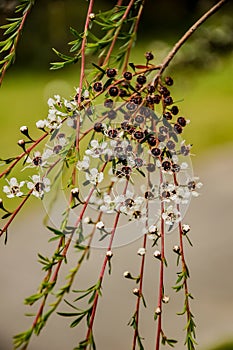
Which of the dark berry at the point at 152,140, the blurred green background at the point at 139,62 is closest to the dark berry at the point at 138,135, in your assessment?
the dark berry at the point at 152,140

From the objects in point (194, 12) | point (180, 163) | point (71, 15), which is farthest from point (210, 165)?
point (180, 163)

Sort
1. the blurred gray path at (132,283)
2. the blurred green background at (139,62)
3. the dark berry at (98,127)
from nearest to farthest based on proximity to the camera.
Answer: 1. the dark berry at (98,127)
2. the blurred gray path at (132,283)
3. the blurred green background at (139,62)

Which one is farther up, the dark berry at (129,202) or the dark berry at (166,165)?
the dark berry at (166,165)

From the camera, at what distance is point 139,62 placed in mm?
1939

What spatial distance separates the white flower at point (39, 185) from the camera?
0.35 meters

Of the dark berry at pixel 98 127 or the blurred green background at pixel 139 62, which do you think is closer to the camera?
the dark berry at pixel 98 127

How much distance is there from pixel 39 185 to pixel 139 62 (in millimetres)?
1629

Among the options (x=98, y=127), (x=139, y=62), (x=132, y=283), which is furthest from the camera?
(x=139, y=62)

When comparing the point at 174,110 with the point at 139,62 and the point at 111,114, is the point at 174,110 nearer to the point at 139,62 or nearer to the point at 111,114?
the point at 111,114

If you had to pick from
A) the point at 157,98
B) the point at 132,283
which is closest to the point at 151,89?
the point at 157,98

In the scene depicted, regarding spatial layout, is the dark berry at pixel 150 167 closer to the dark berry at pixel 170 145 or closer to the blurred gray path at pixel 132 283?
the dark berry at pixel 170 145

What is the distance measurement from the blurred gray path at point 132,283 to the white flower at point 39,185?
2.60 ft

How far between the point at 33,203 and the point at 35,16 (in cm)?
62

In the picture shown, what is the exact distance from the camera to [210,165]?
1855 millimetres
